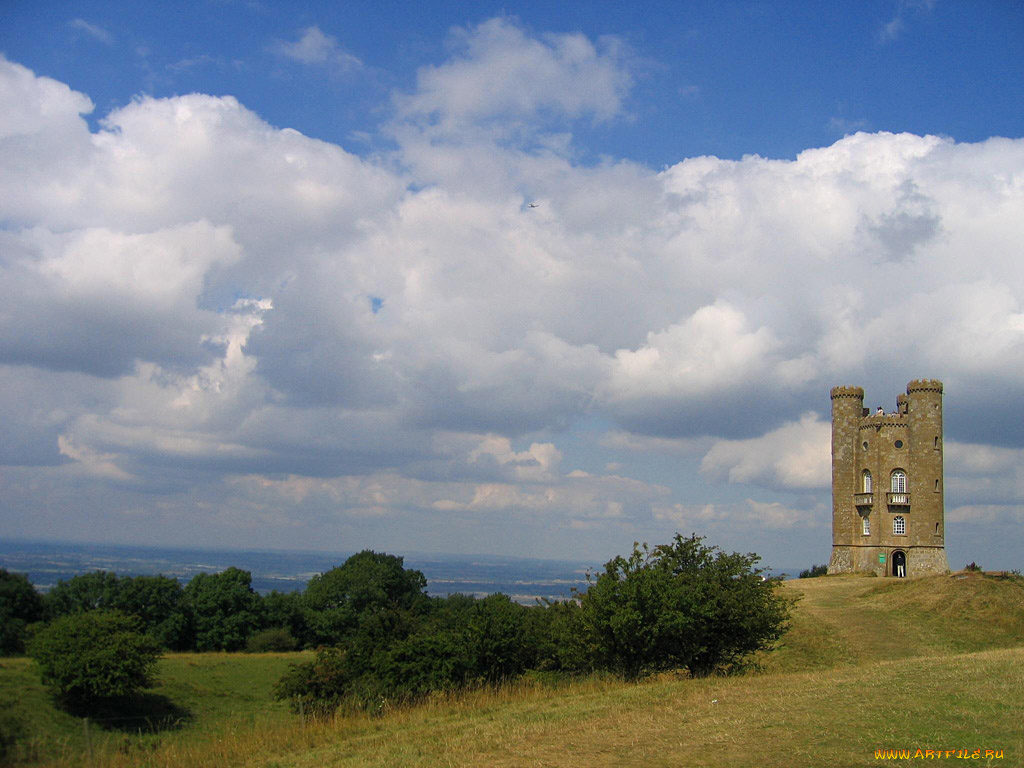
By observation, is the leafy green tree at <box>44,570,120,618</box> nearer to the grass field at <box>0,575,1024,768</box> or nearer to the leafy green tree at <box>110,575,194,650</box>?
the leafy green tree at <box>110,575,194,650</box>

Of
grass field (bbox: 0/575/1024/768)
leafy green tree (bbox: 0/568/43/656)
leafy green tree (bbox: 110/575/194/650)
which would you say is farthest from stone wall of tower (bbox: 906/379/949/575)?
leafy green tree (bbox: 0/568/43/656)

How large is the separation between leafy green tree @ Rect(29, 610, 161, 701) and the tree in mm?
38712

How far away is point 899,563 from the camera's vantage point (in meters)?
57.7

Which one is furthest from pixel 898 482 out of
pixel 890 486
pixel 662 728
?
pixel 662 728

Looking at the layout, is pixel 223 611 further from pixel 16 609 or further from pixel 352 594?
pixel 16 609

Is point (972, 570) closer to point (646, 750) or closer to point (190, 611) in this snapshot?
point (646, 750)

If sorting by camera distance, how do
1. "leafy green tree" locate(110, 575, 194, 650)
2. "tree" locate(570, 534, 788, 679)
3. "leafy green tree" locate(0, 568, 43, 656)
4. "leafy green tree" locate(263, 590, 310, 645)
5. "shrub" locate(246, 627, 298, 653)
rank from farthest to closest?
"leafy green tree" locate(263, 590, 310, 645) → "leafy green tree" locate(110, 575, 194, 650) → "shrub" locate(246, 627, 298, 653) → "leafy green tree" locate(0, 568, 43, 656) → "tree" locate(570, 534, 788, 679)

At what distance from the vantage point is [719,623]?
23953mm

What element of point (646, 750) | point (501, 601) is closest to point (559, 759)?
point (646, 750)

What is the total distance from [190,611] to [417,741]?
77288 millimetres

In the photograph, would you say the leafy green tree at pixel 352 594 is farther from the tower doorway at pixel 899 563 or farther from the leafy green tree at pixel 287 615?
the tower doorway at pixel 899 563

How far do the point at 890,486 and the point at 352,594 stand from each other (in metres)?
54.3

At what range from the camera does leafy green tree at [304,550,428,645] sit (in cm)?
8444

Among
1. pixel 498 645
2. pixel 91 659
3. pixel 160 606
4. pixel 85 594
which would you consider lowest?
pixel 160 606
